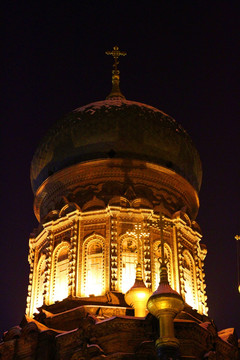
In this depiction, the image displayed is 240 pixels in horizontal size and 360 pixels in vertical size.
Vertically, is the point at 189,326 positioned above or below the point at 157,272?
below

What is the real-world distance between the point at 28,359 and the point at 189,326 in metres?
5.36

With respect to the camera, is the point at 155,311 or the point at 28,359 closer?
the point at 155,311

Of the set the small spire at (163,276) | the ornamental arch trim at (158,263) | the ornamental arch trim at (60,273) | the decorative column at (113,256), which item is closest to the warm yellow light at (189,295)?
the ornamental arch trim at (158,263)

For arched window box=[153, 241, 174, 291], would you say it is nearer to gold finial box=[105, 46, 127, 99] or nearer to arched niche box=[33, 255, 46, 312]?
arched niche box=[33, 255, 46, 312]

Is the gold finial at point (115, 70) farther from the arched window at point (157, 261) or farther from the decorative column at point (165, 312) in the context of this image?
the decorative column at point (165, 312)

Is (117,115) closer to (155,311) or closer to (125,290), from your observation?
(125,290)

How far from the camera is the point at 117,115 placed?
33781 millimetres

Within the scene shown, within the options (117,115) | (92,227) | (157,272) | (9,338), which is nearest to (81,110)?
(117,115)

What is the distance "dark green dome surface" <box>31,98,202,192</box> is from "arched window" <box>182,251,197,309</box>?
3444mm

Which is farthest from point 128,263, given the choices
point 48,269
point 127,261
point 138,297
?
point 48,269

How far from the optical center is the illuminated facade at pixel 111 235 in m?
27.0

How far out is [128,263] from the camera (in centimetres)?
3091

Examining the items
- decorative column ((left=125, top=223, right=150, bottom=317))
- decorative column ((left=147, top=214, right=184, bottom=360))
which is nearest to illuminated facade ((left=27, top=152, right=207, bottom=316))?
decorative column ((left=125, top=223, right=150, bottom=317))

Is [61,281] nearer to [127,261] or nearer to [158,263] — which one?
[127,261]
